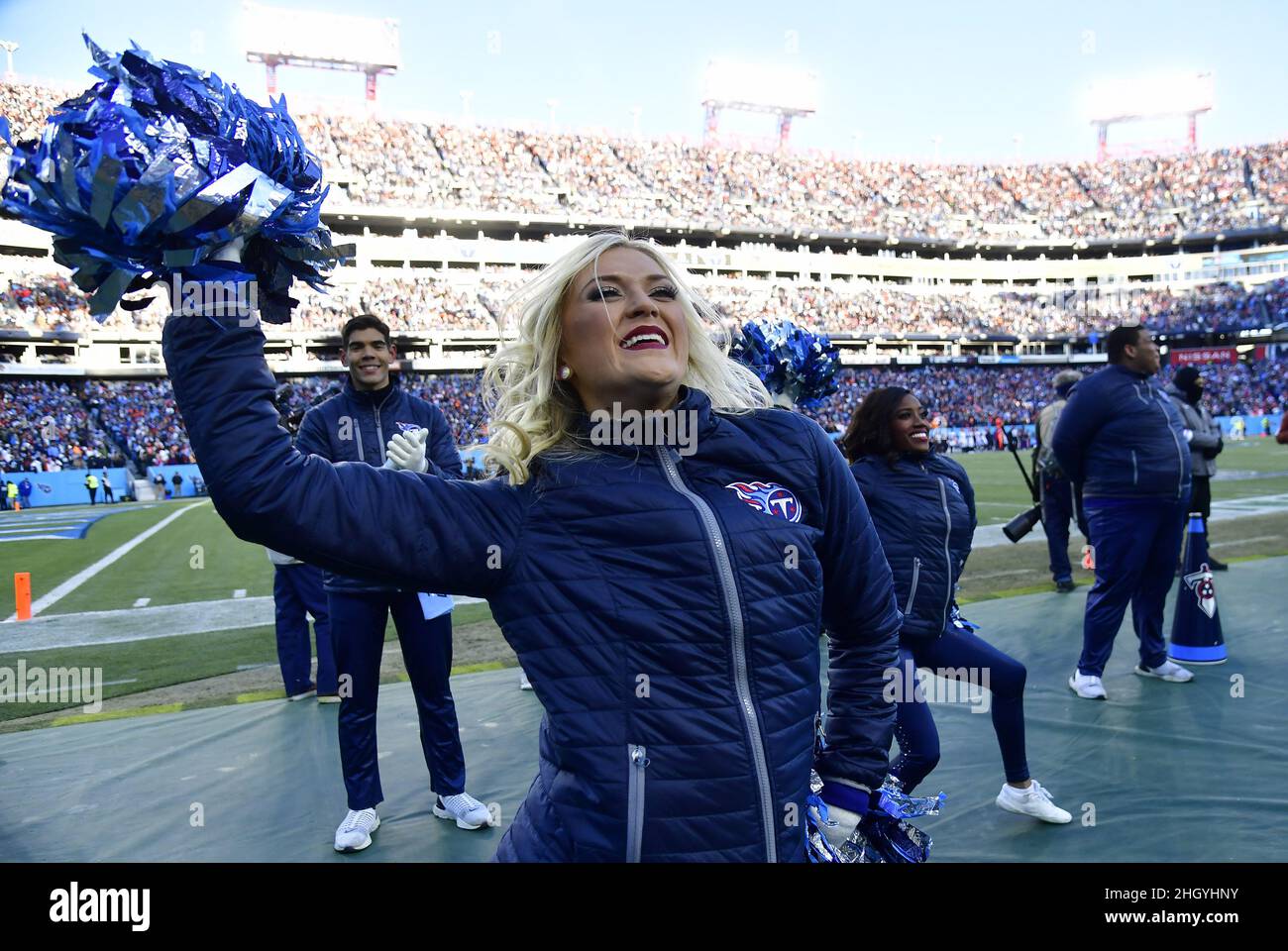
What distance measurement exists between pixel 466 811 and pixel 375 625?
0.85m

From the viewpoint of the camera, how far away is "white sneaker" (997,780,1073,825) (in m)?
3.65

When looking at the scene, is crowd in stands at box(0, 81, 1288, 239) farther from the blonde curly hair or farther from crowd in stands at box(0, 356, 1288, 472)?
the blonde curly hair

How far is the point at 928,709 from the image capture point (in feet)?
11.9

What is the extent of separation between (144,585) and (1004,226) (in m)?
64.4

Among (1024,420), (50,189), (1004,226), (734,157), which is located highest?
(734,157)

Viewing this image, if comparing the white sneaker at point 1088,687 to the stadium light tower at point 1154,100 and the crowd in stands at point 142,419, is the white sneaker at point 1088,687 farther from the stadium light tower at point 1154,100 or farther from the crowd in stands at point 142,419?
the stadium light tower at point 1154,100

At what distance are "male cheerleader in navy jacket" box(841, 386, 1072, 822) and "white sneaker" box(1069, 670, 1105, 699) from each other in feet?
5.31

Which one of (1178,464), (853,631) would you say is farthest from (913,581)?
(1178,464)

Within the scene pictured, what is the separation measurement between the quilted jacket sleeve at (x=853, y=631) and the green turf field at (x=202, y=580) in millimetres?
5057

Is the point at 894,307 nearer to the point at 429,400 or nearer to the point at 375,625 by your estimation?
the point at 429,400

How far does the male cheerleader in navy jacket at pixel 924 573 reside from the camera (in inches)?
136

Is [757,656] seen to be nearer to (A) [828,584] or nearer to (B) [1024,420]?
(A) [828,584]

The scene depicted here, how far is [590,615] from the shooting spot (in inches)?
62.7
